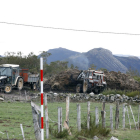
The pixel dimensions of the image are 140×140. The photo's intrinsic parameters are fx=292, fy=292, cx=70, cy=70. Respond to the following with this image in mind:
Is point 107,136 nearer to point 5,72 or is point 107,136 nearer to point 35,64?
point 5,72

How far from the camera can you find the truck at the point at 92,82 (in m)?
29.7

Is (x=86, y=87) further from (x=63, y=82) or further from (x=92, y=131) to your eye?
(x=92, y=131)

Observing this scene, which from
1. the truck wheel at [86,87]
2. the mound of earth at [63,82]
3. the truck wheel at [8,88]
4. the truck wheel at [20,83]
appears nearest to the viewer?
the truck wheel at [8,88]

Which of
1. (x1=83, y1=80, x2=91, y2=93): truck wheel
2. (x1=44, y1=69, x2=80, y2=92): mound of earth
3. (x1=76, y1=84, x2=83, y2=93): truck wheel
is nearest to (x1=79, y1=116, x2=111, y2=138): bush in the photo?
(x1=83, y1=80, x2=91, y2=93): truck wheel

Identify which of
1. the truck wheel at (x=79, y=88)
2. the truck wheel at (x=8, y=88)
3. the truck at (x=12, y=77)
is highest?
the truck at (x=12, y=77)

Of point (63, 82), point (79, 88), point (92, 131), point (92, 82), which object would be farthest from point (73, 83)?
point (92, 131)

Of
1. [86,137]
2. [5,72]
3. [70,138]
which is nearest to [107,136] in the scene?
[86,137]

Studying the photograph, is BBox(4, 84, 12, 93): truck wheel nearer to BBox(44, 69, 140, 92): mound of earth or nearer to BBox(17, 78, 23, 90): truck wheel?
BBox(17, 78, 23, 90): truck wheel

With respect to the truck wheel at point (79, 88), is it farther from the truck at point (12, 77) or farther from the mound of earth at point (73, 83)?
the truck at point (12, 77)

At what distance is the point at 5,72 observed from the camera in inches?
1081

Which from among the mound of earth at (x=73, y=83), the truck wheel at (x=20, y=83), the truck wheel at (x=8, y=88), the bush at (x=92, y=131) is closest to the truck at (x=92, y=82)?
the mound of earth at (x=73, y=83)

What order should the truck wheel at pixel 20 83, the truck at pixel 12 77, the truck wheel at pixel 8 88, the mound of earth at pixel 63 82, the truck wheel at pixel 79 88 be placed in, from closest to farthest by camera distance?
the truck wheel at pixel 8 88 → the truck at pixel 12 77 → the truck wheel at pixel 20 83 → the truck wheel at pixel 79 88 → the mound of earth at pixel 63 82

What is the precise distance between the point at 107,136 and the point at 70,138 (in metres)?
1.98

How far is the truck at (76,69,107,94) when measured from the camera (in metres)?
29.7
